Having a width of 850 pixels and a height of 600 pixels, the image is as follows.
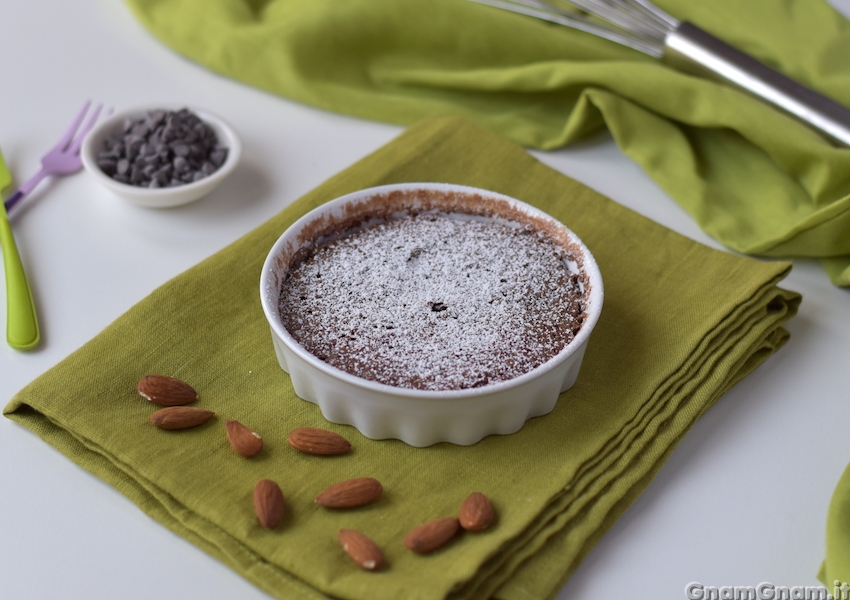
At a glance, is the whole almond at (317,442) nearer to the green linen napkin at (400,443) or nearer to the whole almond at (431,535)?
the green linen napkin at (400,443)

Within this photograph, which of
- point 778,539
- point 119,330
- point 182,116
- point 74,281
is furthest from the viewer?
point 182,116

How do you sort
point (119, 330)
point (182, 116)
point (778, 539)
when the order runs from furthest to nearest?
1. point (182, 116)
2. point (119, 330)
3. point (778, 539)

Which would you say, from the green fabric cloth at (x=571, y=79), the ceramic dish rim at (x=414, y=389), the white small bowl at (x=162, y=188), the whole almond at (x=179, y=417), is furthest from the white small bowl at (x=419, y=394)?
Result: the green fabric cloth at (x=571, y=79)

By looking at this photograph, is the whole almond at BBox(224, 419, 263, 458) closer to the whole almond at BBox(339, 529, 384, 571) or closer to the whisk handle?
the whole almond at BBox(339, 529, 384, 571)

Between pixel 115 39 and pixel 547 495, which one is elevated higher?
pixel 547 495

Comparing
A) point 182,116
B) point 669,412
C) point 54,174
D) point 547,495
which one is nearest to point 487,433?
point 547,495

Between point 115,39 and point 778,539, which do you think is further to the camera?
point 115,39

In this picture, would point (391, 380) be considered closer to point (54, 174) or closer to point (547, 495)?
point (547, 495)

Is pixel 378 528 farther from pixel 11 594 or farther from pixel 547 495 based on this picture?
pixel 11 594
